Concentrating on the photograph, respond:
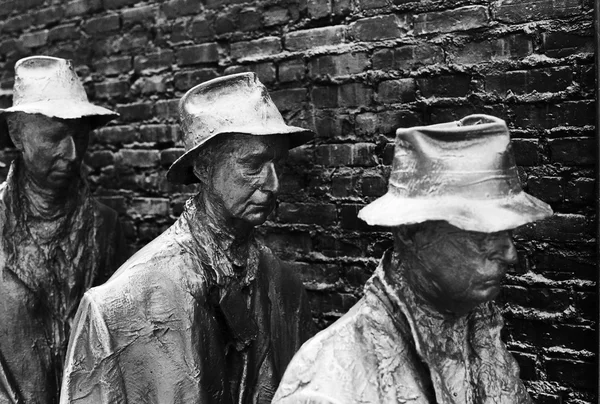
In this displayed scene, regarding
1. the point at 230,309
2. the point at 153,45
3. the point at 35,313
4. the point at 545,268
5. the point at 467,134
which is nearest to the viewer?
the point at 467,134

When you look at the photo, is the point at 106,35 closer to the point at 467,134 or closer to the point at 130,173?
the point at 130,173

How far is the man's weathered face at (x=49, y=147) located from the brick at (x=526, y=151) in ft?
5.32

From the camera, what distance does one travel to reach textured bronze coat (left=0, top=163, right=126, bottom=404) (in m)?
3.49

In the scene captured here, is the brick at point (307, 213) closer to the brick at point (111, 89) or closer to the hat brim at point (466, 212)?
the brick at point (111, 89)

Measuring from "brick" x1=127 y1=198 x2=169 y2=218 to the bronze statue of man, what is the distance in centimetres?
64

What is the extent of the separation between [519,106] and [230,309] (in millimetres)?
1162

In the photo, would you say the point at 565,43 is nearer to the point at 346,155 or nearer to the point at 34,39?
the point at 346,155

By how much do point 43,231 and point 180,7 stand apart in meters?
1.20

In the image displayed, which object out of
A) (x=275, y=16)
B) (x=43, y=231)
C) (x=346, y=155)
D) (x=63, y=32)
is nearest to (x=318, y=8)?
(x=275, y=16)

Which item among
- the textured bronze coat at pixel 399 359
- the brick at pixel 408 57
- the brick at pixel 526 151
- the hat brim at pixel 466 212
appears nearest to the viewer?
the hat brim at pixel 466 212

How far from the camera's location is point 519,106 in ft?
10.4

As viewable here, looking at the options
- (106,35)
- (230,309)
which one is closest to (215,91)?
(230,309)

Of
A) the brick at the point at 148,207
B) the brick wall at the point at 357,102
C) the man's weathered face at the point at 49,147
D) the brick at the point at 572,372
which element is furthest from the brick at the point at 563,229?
the brick at the point at 148,207

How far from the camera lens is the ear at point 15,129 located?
11.9ft
